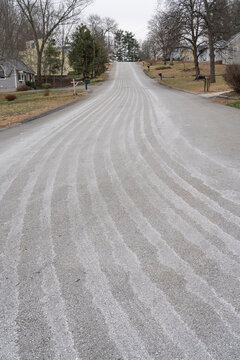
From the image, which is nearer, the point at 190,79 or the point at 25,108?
the point at 25,108

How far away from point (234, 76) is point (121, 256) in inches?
610

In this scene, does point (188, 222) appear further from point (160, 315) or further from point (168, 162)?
point (168, 162)

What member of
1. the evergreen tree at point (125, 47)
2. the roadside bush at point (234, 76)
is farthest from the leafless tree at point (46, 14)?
the evergreen tree at point (125, 47)

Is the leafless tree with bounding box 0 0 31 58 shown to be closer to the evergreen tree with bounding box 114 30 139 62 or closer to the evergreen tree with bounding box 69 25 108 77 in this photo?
the evergreen tree with bounding box 69 25 108 77

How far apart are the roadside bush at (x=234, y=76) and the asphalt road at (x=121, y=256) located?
1111cm

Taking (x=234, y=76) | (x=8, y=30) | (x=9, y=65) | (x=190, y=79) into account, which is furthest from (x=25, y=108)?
(x=190, y=79)

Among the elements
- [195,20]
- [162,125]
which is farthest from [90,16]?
[162,125]

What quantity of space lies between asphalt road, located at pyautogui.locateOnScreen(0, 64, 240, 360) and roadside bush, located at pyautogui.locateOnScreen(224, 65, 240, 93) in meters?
11.1

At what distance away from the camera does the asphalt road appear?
206 centimetres

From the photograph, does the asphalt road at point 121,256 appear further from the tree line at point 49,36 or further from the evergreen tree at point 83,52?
the evergreen tree at point 83,52

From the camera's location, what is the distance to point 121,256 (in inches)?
118

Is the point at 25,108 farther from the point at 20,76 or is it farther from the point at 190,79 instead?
the point at 20,76

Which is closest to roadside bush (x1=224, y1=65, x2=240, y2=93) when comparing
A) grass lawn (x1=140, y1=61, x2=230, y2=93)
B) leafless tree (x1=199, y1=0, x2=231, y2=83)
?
grass lawn (x1=140, y1=61, x2=230, y2=93)

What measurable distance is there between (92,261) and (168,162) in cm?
333
